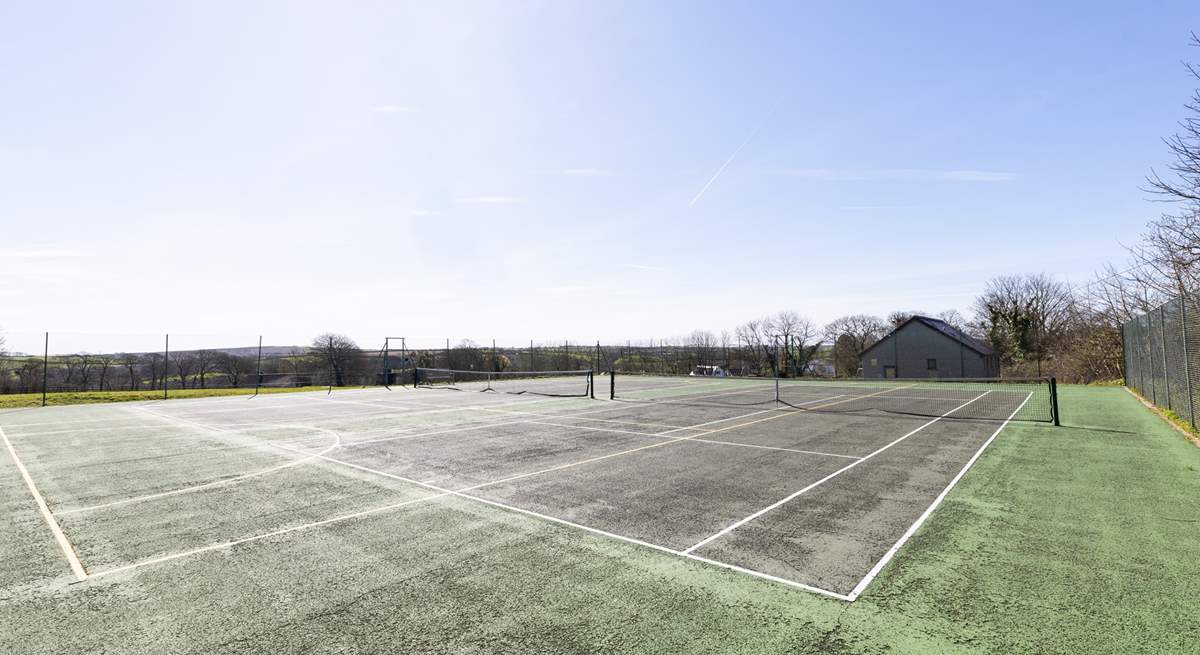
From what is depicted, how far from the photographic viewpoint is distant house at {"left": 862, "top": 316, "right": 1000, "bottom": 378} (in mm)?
50781

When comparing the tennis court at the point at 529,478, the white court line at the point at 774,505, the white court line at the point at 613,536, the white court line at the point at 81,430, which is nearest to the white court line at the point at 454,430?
the tennis court at the point at 529,478

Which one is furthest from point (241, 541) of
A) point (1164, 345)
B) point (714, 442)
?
point (1164, 345)

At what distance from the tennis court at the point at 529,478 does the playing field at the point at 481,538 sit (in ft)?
0.18


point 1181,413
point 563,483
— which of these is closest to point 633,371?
point 1181,413

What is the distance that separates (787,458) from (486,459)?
6278 millimetres

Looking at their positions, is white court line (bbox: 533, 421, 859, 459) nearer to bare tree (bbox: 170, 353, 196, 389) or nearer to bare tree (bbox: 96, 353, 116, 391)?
bare tree (bbox: 96, 353, 116, 391)

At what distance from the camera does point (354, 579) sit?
484 centimetres

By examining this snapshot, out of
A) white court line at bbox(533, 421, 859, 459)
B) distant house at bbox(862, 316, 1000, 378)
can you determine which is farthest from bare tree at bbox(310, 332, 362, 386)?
distant house at bbox(862, 316, 1000, 378)

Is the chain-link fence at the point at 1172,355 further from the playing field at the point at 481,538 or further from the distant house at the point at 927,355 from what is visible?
the distant house at the point at 927,355

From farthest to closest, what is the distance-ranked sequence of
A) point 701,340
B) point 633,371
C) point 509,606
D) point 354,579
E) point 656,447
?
point 701,340
point 633,371
point 656,447
point 354,579
point 509,606

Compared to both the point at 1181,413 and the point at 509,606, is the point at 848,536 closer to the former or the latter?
the point at 509,606

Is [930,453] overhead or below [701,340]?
below

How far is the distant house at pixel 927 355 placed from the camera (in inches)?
1999

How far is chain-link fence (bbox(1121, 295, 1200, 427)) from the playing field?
9.00ft
